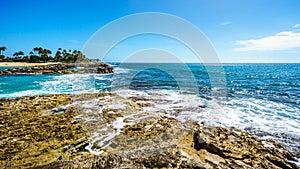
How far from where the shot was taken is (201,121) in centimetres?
927

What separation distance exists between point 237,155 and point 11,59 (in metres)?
115

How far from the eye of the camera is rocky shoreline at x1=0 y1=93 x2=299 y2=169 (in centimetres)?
432

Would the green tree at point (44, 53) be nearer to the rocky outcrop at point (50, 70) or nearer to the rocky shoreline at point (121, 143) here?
the rocky outcrop at point (50, 70)

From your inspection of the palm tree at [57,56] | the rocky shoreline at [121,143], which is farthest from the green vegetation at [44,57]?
the rocky shoreline at [121,143]

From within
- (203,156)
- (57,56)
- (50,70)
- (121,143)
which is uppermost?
(57,56)

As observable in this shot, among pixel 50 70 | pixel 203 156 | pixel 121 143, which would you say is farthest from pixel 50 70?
pixel 203 156

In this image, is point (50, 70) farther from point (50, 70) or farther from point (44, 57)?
point (44, 57)

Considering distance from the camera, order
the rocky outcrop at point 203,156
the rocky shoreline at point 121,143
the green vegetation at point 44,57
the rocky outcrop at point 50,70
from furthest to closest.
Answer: the green vegetation at point 44,57 < the rocky outcrop at point 50,70 < the rocky shoreline at point 121,143 < the rocky outcrop at point 203,156

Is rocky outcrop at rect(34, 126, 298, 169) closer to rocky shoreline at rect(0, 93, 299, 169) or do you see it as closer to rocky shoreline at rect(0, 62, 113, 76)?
rocky shoreline at rect(0, 93, 299, 169)

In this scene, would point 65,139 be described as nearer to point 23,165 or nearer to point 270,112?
point 23,165

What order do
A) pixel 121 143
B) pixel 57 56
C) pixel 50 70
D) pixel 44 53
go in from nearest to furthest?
pixel 121 143 → pixel 50 70 → pixel 44 53 → pixel 57 56

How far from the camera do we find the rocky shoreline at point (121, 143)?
4.32 meters

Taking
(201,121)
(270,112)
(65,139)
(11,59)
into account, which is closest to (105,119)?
(65,139)

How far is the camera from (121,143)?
627cm
